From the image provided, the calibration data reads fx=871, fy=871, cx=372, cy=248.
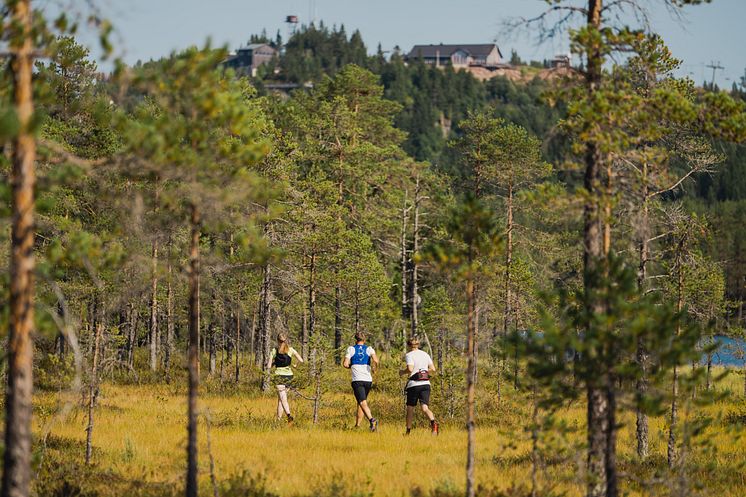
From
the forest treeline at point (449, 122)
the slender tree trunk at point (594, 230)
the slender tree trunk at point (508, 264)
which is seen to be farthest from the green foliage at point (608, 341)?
the forest treeline at point (449, 122)

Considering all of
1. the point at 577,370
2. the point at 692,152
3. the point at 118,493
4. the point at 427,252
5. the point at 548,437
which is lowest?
the point at 118,493

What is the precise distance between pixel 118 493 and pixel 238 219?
12.5 feet

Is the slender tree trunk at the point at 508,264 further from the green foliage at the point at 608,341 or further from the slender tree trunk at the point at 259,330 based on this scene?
the green foliage at the point at 608,341

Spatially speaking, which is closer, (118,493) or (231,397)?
(118,493)

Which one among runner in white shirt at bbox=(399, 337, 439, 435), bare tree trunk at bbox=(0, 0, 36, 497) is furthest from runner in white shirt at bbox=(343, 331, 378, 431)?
bare tree trunk at bbox=(0, 0, 36, 497)

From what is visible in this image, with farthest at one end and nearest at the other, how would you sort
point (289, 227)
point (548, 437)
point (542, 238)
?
1. point (542, 238)
2. point (289, 227)
3. point (548, 437)

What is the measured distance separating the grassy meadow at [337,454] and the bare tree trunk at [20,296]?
1.47 ft

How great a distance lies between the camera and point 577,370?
8.37 metres

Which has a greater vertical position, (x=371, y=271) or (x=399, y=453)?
(x=371, y=271)

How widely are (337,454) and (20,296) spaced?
26.3 feet

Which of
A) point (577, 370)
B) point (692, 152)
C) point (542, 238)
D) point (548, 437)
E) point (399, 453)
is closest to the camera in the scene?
point (577, 370)

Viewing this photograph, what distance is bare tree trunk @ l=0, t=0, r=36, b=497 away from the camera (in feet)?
22.1

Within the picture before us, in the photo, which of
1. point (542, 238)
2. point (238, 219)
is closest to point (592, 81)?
point (238, 219)

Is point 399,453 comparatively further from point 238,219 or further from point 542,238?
point 542,238
